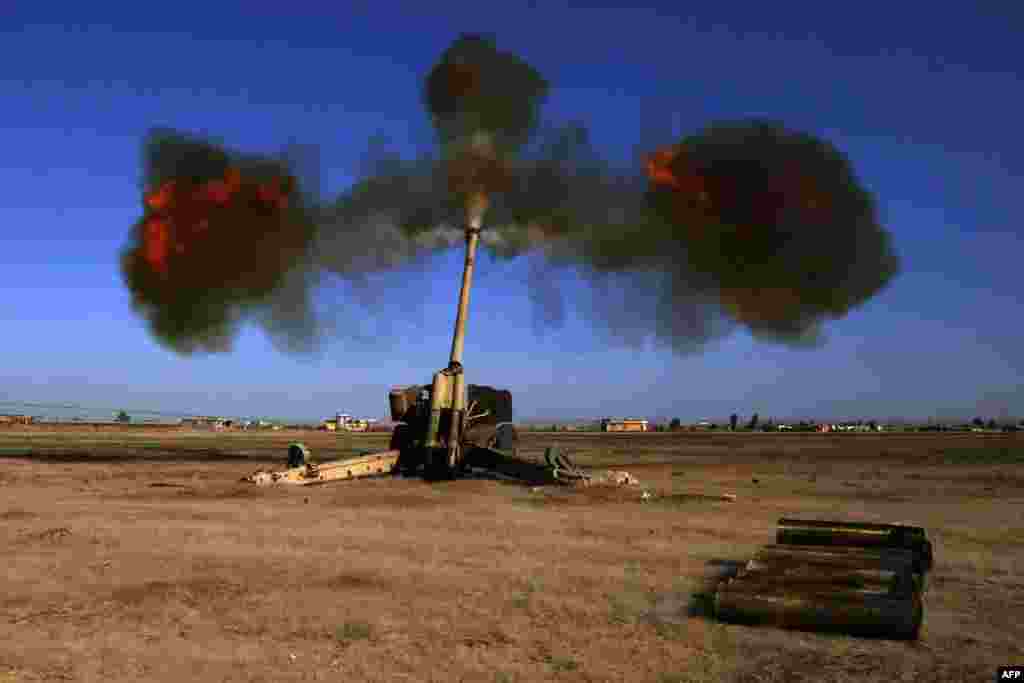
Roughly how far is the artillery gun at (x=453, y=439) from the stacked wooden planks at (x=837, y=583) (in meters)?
9.03

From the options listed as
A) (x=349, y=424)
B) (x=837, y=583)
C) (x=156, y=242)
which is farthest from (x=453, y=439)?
(x=349, y=424)

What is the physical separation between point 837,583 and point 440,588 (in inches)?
144

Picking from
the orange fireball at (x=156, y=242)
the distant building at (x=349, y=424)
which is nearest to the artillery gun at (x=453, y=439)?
the orange fireball at (x=156, y=242)

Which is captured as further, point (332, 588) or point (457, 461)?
point (457, 461)

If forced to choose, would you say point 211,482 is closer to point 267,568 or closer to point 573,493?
point 573,493

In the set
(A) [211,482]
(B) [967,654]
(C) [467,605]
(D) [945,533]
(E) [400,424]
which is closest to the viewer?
(B) [967,654]

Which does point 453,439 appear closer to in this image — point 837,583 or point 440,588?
point 440,588

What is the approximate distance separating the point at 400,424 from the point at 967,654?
57.7 ft

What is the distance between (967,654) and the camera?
6340mm

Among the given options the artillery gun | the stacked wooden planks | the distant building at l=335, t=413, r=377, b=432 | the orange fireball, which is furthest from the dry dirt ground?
the distant building at l=335, t=413, r=377, b=432

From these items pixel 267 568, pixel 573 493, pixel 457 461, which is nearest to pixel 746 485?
pixel 573 493

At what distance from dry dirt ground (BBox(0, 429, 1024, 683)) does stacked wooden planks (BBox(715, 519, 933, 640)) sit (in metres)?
0.16

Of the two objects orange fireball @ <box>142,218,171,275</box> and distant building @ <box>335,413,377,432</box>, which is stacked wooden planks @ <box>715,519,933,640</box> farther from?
distant building @ <box>335,413,377,432</box>

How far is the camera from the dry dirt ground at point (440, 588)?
616cm
